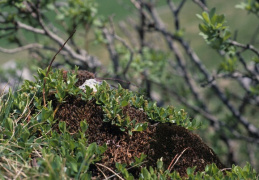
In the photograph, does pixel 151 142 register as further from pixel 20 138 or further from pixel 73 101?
pixel 20 138

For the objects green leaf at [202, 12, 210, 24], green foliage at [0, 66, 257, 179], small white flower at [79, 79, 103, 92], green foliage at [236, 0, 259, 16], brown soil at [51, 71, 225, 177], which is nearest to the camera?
green foliage at [0, 66, 257, 179]

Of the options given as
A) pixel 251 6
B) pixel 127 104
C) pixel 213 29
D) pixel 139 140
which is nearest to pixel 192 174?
pixel 139 140

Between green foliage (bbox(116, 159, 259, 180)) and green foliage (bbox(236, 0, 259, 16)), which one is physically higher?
green foliage (bbox(236, 0, 259, 16))

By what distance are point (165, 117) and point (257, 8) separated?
2466 millimetres

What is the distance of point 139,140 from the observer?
113 inches

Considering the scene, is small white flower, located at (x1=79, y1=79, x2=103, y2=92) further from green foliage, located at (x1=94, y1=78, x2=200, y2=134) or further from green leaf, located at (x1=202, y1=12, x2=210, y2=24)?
green leaf, located at (x1=202, y1=12, x2=210, y2=24)

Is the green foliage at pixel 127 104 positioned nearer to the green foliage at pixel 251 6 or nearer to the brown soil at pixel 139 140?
the brown soil at pixel 139 140

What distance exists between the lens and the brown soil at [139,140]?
275 cm

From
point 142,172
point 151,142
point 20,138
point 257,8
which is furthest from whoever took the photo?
point 257,8

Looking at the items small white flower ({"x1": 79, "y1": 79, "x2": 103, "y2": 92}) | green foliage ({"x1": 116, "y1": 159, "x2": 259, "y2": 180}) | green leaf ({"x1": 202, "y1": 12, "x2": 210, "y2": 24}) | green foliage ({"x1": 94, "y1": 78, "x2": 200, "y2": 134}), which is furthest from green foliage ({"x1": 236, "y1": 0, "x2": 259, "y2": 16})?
green foliage ({"x1": 116, "y1": 159, "x2": 259, "y2": 180})

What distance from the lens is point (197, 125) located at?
10.00 feet

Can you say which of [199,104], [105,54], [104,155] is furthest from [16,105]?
[105,54]

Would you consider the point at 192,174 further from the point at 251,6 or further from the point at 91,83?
the point at 251,6

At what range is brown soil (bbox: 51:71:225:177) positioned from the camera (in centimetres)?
275
